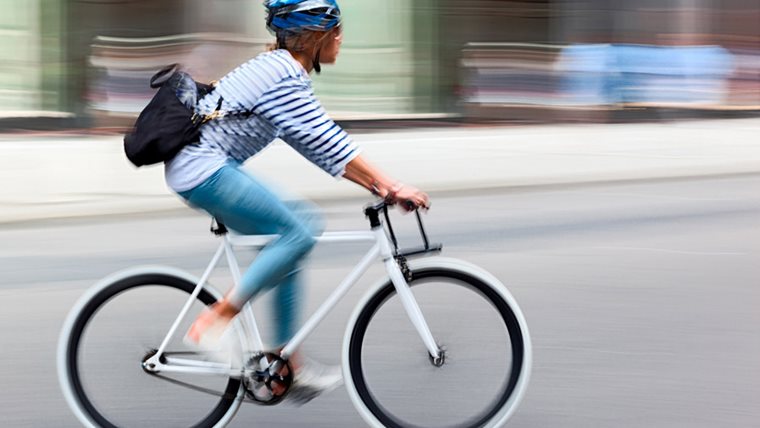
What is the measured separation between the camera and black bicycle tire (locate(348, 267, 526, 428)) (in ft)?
13.1

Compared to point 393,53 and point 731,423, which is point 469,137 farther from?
point 731,423

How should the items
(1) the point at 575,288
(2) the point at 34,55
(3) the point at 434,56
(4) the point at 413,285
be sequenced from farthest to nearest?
(3) the point at 434,56 < (2) the point at 34,55 < (1) the point at 575,288 < (4) the point at 413,285

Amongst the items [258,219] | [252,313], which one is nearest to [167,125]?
[258,219]

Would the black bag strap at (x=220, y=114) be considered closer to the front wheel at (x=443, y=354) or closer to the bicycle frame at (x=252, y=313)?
the bicycle frame at (x=252, y=313)

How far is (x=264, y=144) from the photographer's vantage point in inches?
155

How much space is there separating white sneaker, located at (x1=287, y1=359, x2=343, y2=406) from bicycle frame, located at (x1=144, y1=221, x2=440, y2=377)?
0.09 meters

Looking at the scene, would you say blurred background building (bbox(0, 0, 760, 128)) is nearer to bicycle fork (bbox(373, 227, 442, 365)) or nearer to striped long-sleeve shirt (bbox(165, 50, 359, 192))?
striped long-sleeve shirt (bbox(165, 50, 359, 192))

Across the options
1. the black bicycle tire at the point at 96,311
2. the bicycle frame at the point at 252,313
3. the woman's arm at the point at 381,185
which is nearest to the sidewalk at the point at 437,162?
the black bicycle tire at the point at 96,311

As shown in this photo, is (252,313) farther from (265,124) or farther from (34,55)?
(34,55)

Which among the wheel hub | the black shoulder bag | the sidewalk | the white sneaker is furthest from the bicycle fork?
the sidewalk

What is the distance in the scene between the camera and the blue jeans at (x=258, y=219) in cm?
387

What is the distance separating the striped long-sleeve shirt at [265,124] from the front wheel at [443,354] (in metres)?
0.50

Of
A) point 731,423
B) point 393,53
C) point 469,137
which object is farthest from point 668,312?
point 393,53

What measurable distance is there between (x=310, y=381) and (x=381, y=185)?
72cm
